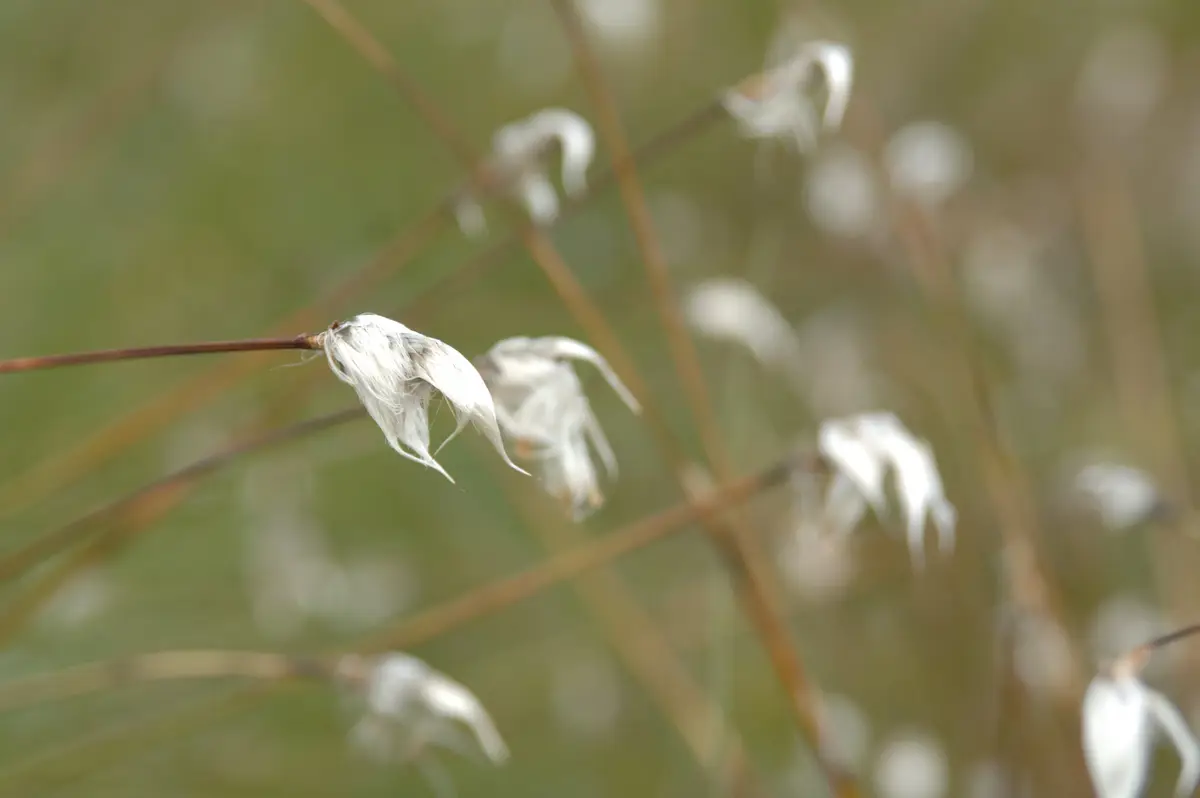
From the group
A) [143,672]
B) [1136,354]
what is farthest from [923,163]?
[143,672]

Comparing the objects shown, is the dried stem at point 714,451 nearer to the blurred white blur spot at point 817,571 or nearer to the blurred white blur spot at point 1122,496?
the blurred white blur spot at point 1122,496

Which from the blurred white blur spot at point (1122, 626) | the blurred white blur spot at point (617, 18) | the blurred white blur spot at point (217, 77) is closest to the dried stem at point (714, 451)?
the blurred white blur spot at point (1122, 626)

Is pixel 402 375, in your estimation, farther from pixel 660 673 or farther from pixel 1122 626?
pixel 1122 626

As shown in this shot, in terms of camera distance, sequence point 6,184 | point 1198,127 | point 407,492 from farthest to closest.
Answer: point 1198,127 → point 407,492 → point 6,184

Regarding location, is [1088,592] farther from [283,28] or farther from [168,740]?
[283,28]

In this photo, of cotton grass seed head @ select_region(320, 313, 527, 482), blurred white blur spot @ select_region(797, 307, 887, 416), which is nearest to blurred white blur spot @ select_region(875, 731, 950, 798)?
blurred white blur spot @ select_region(797, 307, 887, 416)

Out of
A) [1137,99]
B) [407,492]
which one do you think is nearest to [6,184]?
[407,492]

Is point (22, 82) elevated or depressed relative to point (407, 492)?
elevated
